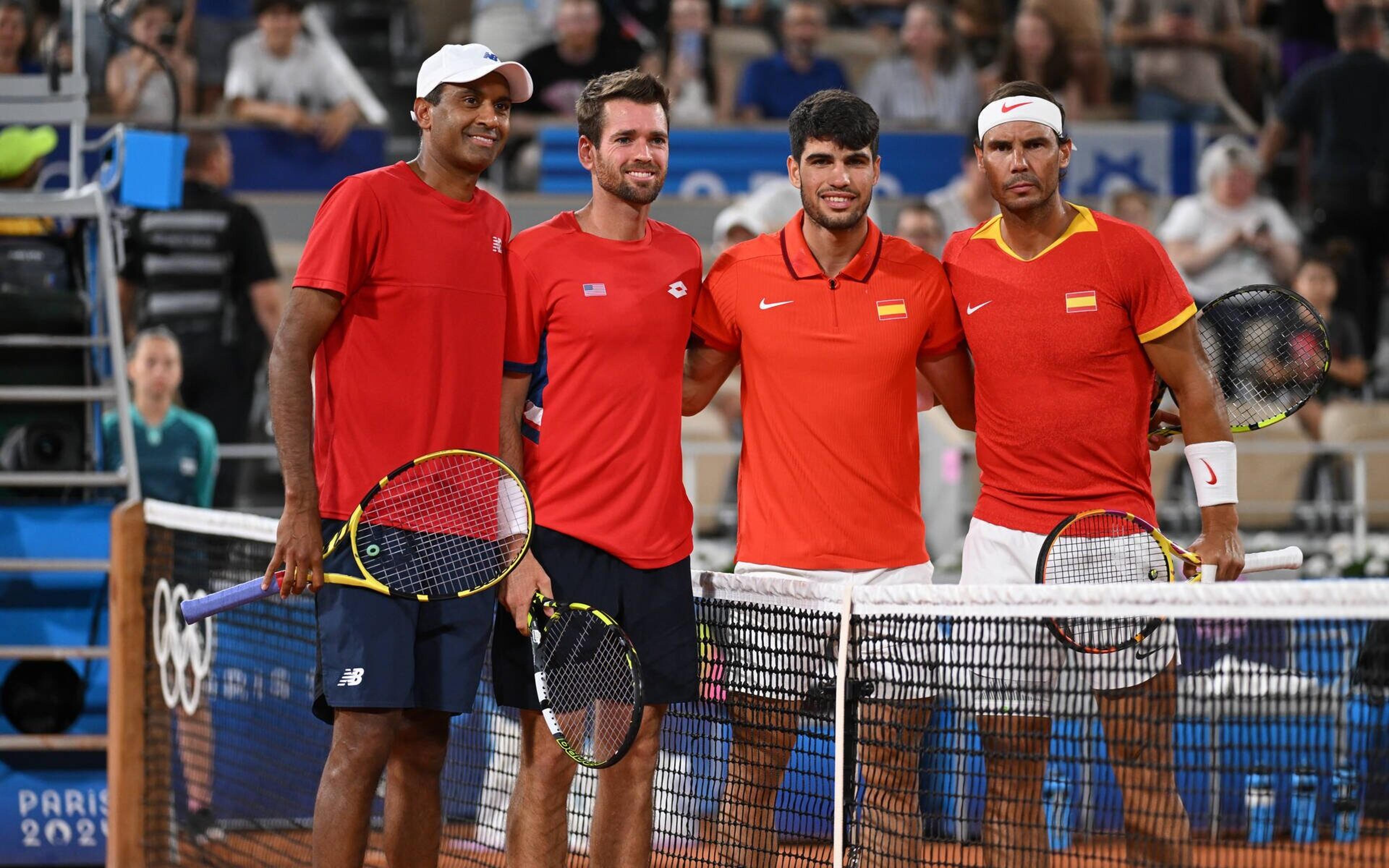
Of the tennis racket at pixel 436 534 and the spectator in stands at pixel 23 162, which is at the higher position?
the spectator in stands at pixel 23 162

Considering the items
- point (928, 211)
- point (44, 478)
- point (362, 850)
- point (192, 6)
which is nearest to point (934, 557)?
point (928, 211)

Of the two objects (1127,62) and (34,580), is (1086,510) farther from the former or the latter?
(1127,62)

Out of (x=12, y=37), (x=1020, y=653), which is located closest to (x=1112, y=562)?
(x=1020, y=653)

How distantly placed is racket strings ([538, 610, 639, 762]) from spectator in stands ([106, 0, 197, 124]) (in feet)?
23.8

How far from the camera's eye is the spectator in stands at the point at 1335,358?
33.3ft

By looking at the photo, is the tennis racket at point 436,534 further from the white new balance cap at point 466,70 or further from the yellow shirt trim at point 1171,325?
the yellow shirt trim at point 1171,325

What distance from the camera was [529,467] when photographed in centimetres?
454

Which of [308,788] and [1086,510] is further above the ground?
[1086,510]

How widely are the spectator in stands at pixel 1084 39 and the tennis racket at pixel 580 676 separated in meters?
9.25

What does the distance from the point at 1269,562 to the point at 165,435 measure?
563 centimetres

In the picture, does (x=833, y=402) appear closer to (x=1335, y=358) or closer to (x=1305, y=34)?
(x=1335, y=358)

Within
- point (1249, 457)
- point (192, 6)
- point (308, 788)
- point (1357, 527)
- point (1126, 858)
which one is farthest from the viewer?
point (192, 6)

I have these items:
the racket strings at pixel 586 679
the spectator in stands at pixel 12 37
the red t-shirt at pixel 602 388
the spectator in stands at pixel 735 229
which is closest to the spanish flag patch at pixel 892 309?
the red t-shirt at pixel 602 388

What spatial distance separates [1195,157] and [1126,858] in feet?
28.8
